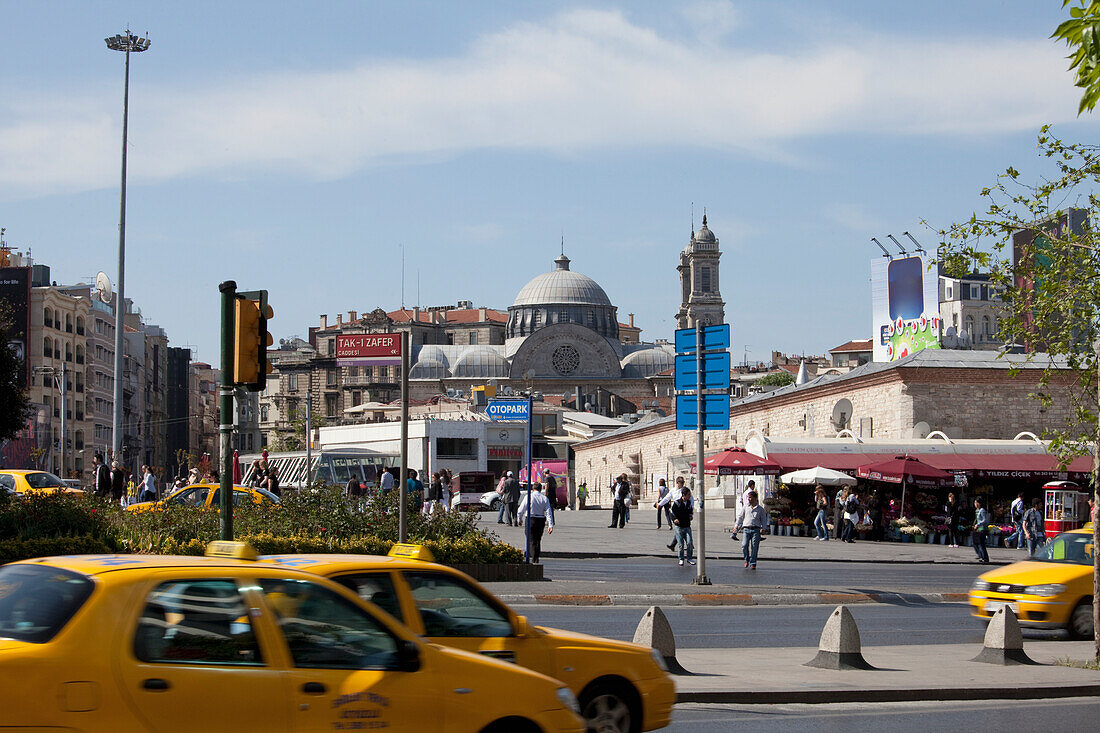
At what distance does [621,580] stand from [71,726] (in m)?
17.3

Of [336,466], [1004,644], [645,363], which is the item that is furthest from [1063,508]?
[645,363]

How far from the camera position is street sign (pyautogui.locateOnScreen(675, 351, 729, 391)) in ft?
67.9

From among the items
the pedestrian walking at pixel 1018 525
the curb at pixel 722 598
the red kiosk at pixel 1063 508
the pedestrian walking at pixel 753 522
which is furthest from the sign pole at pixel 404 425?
the pedestrian walking at pixel 1018 525

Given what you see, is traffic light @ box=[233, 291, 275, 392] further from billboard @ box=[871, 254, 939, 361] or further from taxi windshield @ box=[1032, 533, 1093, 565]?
billboard @ box=[871, 254, 939, 361]

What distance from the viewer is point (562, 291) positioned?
173 meters

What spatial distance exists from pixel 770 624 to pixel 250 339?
924 cm

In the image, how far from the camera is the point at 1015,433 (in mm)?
48156

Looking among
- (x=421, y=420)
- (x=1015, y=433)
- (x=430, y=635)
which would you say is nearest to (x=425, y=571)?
(x=430, y=635)

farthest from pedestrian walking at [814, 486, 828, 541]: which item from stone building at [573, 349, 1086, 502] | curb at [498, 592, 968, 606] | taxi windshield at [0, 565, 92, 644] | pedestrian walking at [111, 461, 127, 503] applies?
taxi windshield at [0, 565, 92, 644]

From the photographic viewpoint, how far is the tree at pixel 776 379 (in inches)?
6058

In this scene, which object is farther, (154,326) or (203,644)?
(154,326)

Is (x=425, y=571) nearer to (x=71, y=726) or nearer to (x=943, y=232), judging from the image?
(x=71, y=726)

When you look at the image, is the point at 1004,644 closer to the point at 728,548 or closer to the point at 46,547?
the point at 46,547

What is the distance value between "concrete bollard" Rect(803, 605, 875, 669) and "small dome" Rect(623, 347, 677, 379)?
6026 inches
